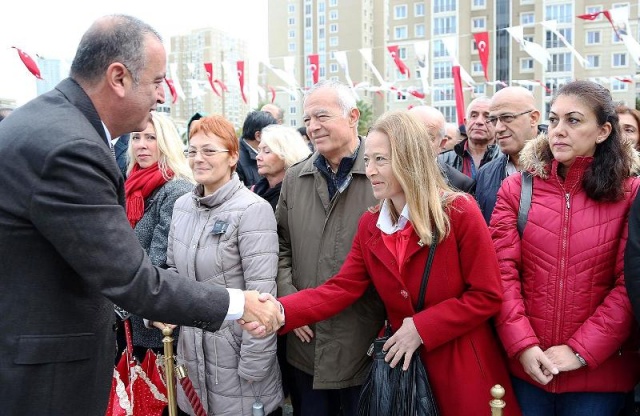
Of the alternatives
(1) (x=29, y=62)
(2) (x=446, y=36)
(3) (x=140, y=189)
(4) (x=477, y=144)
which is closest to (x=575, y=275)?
(4) (x=477, y=144)

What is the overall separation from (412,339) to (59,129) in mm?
1644

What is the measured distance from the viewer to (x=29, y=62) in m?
11.9

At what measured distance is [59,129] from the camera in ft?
5.96

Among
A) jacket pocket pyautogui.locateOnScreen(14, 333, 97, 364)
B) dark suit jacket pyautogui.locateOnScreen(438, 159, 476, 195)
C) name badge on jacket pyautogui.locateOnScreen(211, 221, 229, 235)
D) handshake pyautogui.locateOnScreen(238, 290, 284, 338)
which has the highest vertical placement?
dark suit jacket pyautogui.locateOnScreen(438, 159, 476, 195)

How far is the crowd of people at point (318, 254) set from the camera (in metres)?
1.88

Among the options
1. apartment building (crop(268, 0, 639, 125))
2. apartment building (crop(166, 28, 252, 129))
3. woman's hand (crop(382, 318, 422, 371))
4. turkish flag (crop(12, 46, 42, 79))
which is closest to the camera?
woman's hand (crop(382, 318, 422, 371))

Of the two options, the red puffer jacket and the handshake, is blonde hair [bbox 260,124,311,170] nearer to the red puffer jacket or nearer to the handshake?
the handshake

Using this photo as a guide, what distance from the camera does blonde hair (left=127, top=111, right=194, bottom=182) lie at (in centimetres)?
386

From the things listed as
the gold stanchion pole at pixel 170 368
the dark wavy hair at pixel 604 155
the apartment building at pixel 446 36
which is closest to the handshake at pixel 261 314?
the gold stanchion pole at pixel 170 368

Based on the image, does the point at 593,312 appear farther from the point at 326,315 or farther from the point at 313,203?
the point at 313,203

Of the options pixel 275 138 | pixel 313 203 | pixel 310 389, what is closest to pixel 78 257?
pixel 313 203

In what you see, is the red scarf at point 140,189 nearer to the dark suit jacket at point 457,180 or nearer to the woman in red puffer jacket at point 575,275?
the dark suit jacket at point 457,180

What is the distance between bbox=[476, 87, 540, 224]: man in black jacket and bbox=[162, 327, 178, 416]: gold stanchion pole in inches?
82.8

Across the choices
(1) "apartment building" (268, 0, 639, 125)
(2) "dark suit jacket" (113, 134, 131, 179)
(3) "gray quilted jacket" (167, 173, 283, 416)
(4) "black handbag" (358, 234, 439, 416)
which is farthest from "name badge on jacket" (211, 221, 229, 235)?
(1) "apartment building" (268, 0, 639, 125)
